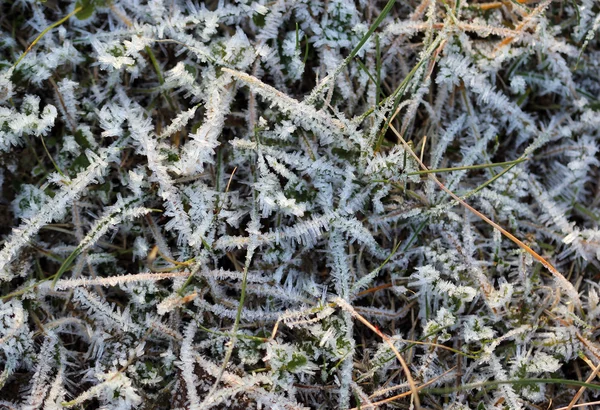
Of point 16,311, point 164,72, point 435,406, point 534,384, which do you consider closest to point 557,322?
point 534,384

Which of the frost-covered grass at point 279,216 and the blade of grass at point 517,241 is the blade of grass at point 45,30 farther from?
the blade of grass at point 517,241

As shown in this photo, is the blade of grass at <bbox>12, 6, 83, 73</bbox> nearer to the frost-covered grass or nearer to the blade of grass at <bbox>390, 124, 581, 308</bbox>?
the frost-covered grass

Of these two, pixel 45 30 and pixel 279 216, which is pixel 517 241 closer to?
pixel 279 216

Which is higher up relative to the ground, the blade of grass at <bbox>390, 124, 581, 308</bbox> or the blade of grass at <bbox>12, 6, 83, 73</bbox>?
the blade of grass at <bbox>12, 6, 83, 73</bbox>

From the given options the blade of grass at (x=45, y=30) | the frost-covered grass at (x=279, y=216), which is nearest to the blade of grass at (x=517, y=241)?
the frost-covered grass at (x=279, y=216)

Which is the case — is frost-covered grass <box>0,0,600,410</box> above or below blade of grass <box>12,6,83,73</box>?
below

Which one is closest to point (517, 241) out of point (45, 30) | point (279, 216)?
point (279, 216)

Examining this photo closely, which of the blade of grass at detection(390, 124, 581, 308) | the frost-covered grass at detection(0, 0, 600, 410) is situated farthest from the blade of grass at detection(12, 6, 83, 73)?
the blade of grass at detection(390, 124, 581, 308)

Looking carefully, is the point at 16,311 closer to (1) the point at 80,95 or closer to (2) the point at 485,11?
(1) the point at 80,95
